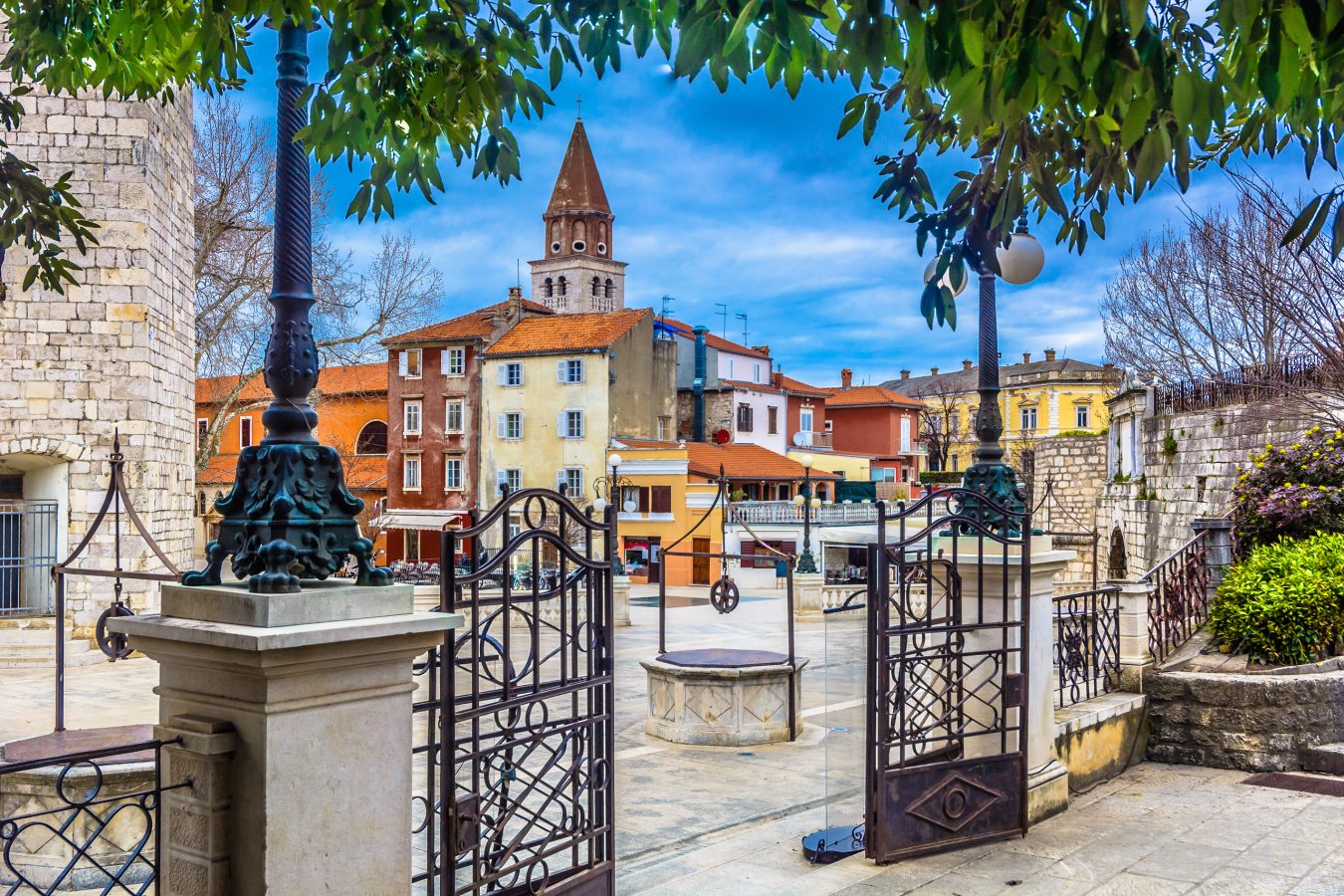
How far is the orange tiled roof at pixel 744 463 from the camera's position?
37.9 metres

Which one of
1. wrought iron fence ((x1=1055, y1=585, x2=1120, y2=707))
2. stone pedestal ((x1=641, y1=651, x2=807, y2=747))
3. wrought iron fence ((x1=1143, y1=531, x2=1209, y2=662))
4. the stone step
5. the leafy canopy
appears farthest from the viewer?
stone pedestal ((x1=641, y1=651, x2=807, y2=747))

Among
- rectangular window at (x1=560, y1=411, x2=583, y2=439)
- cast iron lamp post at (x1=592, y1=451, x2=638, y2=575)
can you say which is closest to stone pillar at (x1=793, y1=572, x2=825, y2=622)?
cast iron lamp post at (x1=592, y1=451, x2=638, y2=575)

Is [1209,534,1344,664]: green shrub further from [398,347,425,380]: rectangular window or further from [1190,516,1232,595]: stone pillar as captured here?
[398,347,425,380]: rectangular window

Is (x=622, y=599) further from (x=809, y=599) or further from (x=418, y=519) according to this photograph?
(x=418, y=519)

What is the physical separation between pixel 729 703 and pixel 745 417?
120 feet

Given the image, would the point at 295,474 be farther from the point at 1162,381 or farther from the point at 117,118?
the point at 1162,381

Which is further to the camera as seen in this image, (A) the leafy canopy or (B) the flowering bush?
(B) the flowering bush

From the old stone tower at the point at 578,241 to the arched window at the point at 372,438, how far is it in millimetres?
23316

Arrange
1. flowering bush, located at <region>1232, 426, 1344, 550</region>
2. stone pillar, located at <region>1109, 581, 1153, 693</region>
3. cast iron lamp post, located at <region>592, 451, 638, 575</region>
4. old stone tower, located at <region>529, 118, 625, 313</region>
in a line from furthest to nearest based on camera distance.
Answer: old stone tower, located at <region>529, 118, 625, 313</region> → flowering bush, located at <region>1232, 426, 1344, 550</region> → stone pillar, located at <region>1109, 581, 1153, 693</region> → cast iron lamp post, located at <region>592, 451, 638, 575</region>

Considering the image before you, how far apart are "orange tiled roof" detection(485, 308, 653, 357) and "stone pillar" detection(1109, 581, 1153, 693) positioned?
3016 cm

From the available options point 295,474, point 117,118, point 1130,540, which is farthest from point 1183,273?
point 295,474

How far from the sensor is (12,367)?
13086 millimetres

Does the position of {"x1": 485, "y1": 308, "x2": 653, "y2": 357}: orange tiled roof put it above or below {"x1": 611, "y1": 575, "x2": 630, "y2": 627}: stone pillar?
above

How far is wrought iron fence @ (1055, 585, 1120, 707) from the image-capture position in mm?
7506
